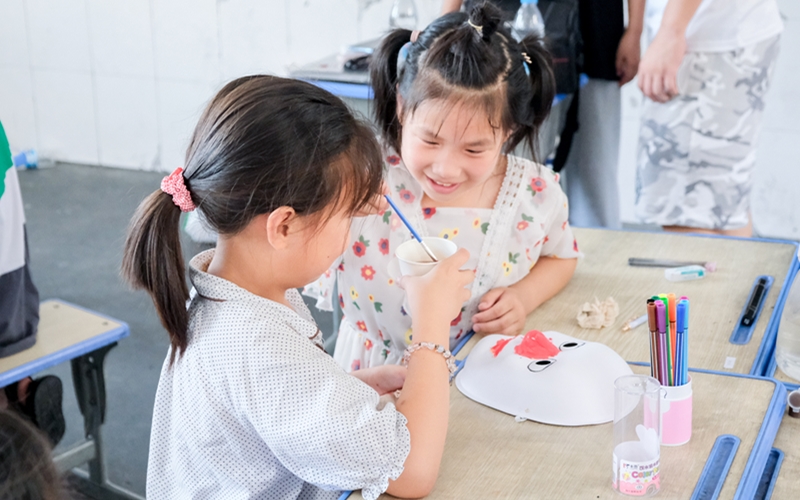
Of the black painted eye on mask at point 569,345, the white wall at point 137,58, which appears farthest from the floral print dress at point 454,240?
the white wall at point 137,58

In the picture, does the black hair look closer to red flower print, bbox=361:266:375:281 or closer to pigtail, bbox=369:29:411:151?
pigtail, bbox=369:29:411:151

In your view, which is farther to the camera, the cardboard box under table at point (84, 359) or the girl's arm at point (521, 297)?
the cardboard box under table at point (84, 359)

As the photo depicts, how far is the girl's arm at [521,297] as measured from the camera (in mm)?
1336

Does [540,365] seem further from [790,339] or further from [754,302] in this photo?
[754,302]

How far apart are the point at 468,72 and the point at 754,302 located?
590 mm

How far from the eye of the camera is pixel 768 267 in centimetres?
155

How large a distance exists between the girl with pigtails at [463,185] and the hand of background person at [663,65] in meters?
0.77

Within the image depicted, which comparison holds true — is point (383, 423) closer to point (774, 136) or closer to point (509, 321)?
point (509, 321)

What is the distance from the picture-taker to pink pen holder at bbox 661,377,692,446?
3.25 feet

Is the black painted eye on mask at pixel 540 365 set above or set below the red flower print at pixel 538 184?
below

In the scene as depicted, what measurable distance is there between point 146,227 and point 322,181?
0.66 feet

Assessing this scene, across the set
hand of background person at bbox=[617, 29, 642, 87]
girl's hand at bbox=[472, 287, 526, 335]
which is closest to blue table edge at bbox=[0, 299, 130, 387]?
girl's hand at bbox=[472, 287, 526, 335]

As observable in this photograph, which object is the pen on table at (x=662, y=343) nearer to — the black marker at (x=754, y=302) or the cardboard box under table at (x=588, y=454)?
the cardboard box under table at (x=588, y=454)

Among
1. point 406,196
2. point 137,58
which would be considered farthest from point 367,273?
point 137,58
